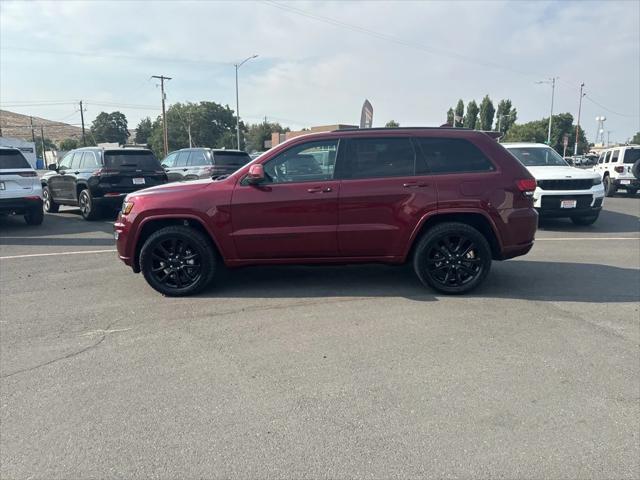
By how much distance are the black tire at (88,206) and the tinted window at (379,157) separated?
8.58 m

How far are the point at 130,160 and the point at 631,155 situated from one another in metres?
17.9

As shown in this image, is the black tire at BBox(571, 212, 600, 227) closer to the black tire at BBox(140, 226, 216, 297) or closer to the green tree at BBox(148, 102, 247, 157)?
the black tire at BBox(140, 226, 216, 297)

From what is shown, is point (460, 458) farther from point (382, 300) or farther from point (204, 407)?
point (382, 300)

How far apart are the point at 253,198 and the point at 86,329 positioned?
7.03ft

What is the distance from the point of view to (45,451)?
109 inches

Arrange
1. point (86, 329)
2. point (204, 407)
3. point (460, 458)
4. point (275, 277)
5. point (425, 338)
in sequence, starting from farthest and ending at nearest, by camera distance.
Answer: point (275, 277)
point (86, 329)
point (425, 338)
point (204, 407)
point (460, 458)

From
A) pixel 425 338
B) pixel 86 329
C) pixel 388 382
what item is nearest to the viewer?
pixel 388 382

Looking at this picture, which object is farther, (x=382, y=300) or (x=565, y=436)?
(x=382, y=300)

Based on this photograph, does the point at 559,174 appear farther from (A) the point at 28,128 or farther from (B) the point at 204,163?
(A) the point at 28,128

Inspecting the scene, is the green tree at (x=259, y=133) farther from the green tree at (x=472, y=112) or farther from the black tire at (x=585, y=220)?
the black tire at (x=585, y=220)

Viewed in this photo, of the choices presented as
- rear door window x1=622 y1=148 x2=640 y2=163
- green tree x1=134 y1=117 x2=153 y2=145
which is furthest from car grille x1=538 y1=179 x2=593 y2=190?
green tree x1=134 y1=117 x2=153 y2=145

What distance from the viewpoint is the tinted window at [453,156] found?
5.51 m

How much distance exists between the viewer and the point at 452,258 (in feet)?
18.0

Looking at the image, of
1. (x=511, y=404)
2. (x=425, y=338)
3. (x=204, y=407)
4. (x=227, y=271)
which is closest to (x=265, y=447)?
(x=204, y=407)
